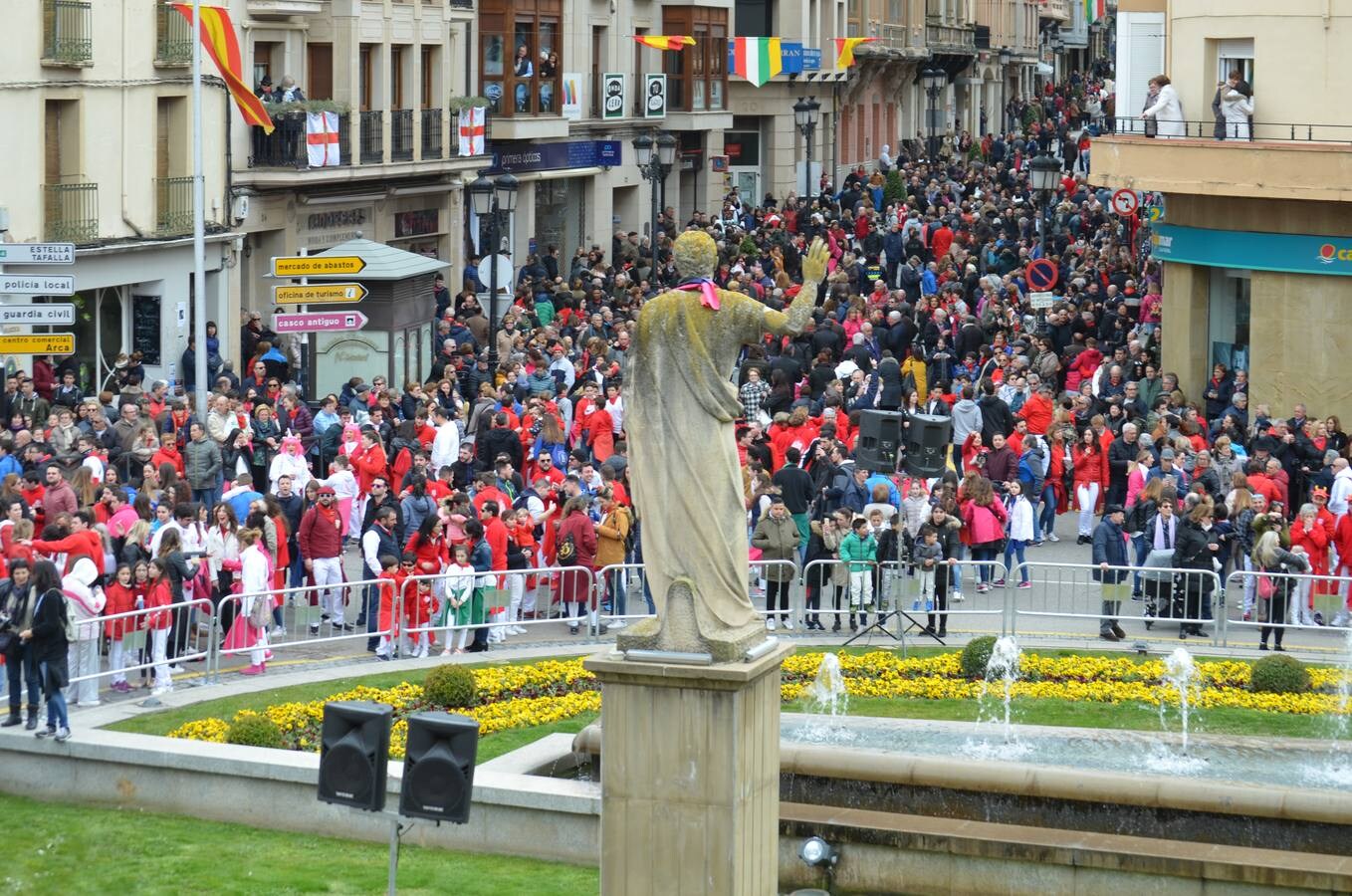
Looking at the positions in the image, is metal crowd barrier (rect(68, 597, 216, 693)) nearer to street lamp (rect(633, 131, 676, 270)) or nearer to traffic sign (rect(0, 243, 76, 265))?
traffic sign (rect(0, 243, 76, 265))

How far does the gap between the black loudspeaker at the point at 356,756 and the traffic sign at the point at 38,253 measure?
15127 mm

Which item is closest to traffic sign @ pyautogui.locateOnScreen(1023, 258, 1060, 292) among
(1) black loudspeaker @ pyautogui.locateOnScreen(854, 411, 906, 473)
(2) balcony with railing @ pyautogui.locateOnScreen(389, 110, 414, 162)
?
(2) balcony with railing @ pyautogui.locateOnScreen(389, 110, 414, 162)

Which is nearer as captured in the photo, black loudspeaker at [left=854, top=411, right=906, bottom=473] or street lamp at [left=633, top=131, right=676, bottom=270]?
black loudspeaker at [left=854, top=411, right=906, bottom=473]

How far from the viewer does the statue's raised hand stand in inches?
509

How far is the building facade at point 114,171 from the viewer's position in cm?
3725

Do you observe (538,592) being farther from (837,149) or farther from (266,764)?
(837,149)

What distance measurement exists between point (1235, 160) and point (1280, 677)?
1432 cm

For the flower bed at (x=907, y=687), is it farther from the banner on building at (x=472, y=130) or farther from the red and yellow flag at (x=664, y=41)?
the red and yellow flag at (x=664, y=41)

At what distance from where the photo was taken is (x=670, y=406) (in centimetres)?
1309

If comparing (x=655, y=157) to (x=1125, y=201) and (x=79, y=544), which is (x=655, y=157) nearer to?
(x=1125, y=201)

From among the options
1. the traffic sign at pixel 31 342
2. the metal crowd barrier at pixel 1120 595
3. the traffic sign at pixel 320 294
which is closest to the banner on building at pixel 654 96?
the traffic sign at pixel 320 294

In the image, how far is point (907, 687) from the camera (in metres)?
22.6

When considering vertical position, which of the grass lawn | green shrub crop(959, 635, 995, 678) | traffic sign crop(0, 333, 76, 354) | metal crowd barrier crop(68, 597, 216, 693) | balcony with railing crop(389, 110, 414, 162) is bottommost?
the grass lawn

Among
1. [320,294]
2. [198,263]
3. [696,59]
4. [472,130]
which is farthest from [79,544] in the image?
[696,59]
